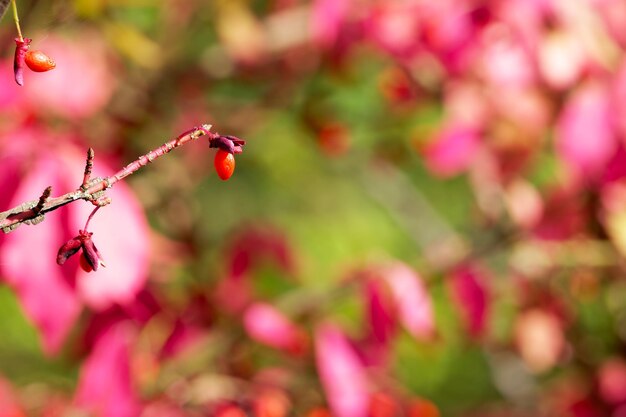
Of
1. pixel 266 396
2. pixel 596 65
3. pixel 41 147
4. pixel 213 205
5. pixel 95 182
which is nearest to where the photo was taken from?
pixel 95 182

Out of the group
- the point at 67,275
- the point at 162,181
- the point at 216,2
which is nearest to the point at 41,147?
the point at 67,275

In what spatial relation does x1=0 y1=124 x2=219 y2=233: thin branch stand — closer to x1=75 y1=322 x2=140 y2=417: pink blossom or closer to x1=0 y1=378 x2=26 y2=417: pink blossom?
x1=75 y1=322 x2=140 y2=417: pink blossom

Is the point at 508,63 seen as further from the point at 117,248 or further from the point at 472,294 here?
the point at 117,248

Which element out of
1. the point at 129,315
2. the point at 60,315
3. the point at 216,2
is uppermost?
the point at 216,2

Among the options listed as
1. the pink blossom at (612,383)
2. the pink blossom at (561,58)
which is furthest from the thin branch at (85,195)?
the pink blossom at (612,383)

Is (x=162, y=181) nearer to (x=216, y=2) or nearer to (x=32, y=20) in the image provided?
(x=216, y=2)

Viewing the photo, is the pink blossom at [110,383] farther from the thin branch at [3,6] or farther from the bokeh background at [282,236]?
the thin branch at [3,6]

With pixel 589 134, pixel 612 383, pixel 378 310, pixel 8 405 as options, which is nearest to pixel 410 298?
pixel 378 310
